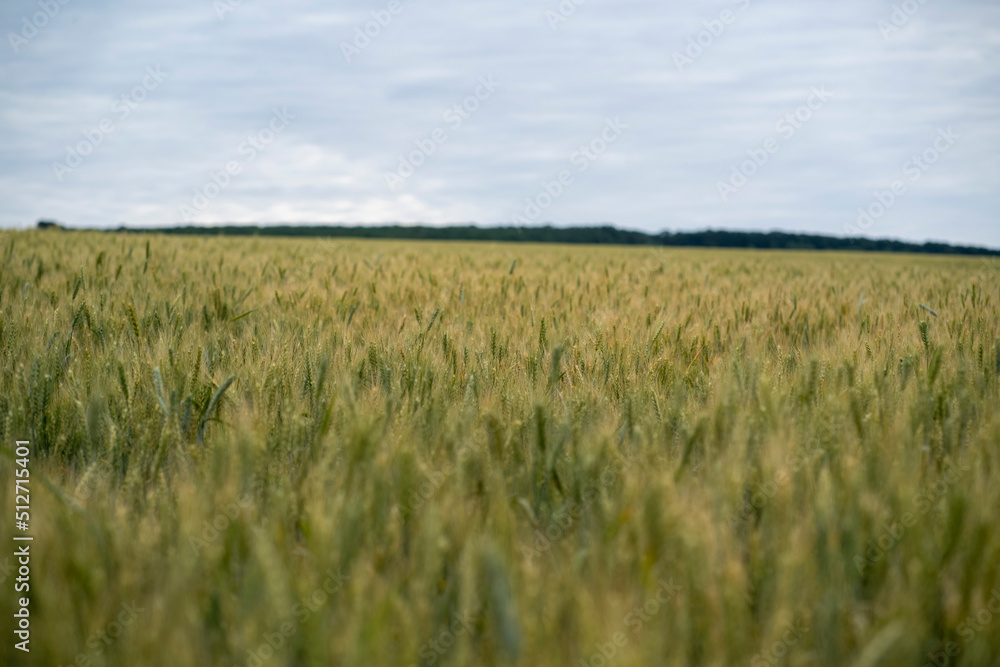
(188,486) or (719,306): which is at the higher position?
(719,306)

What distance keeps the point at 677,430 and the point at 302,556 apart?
1176mm

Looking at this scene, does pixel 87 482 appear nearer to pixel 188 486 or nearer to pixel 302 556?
pixel 188 486

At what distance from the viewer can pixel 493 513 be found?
1.25 m

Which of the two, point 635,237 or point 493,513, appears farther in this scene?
point 635,237

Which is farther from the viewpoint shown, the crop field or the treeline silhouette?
the treeline silhouette

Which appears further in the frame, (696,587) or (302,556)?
(302,556)

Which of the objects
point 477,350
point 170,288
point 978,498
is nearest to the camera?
point 978,498

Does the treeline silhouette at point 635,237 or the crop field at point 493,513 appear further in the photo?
the treeline silhouette at point 635,237

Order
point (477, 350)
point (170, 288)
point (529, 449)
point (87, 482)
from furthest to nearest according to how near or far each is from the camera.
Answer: point (170, 288) < point (477, 350) < point (529, 449) < point (87, 482)

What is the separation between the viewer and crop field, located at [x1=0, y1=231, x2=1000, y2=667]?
38.7 inches

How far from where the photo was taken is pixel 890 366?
8.13 ft

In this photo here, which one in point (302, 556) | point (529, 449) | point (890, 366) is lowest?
point (302, 556)

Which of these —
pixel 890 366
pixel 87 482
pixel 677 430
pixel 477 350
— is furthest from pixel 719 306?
pixel 87 482

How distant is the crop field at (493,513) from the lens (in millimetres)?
982
